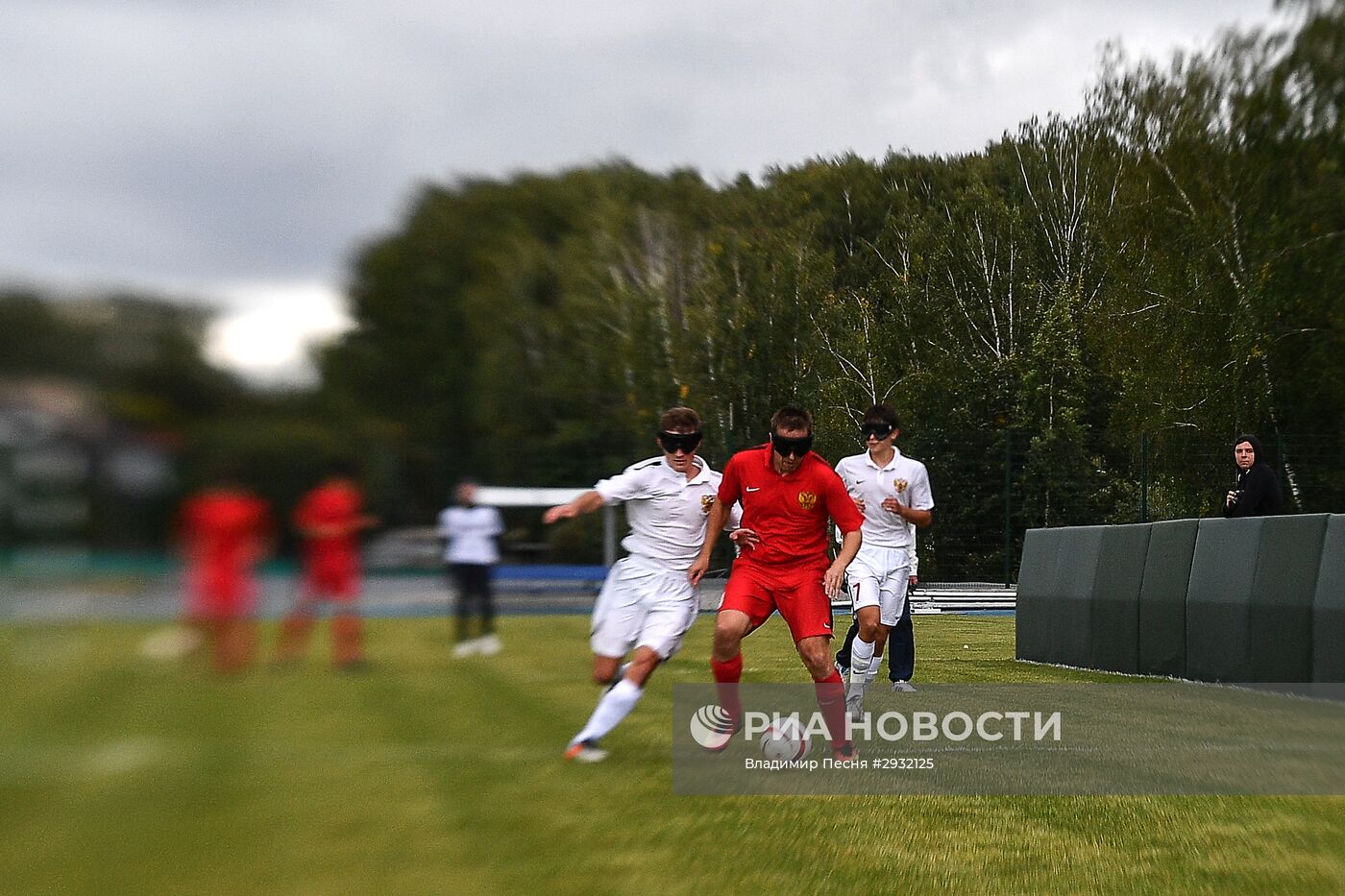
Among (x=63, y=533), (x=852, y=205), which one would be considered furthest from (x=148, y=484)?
(x=852, y=205)

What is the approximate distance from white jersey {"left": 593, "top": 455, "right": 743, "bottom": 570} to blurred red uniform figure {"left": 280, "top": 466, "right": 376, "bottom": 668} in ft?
5.97

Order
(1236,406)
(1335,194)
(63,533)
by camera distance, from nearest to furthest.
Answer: (63,533) → (1335,194) → (1236,406)

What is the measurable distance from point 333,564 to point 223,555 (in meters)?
0.40

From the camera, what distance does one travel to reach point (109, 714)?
18.7 ft

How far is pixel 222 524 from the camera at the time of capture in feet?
13.3

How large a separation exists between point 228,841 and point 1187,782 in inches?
184

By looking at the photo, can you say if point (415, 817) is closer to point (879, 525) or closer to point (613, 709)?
point (613, 709)

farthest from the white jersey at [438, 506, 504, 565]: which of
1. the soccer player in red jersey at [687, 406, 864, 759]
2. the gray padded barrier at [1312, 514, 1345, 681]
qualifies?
the gray padded barrier at [1312, 514, 1345, 681]

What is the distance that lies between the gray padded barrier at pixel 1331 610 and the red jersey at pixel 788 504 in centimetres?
434

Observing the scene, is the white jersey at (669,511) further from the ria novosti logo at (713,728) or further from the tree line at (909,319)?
the ria novosti logo at (713,728)

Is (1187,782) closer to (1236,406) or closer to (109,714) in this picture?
(109,714)

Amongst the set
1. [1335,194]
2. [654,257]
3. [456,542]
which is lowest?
[456,542]

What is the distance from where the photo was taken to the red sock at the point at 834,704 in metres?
7.49

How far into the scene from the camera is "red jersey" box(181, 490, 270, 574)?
386 centimetres
